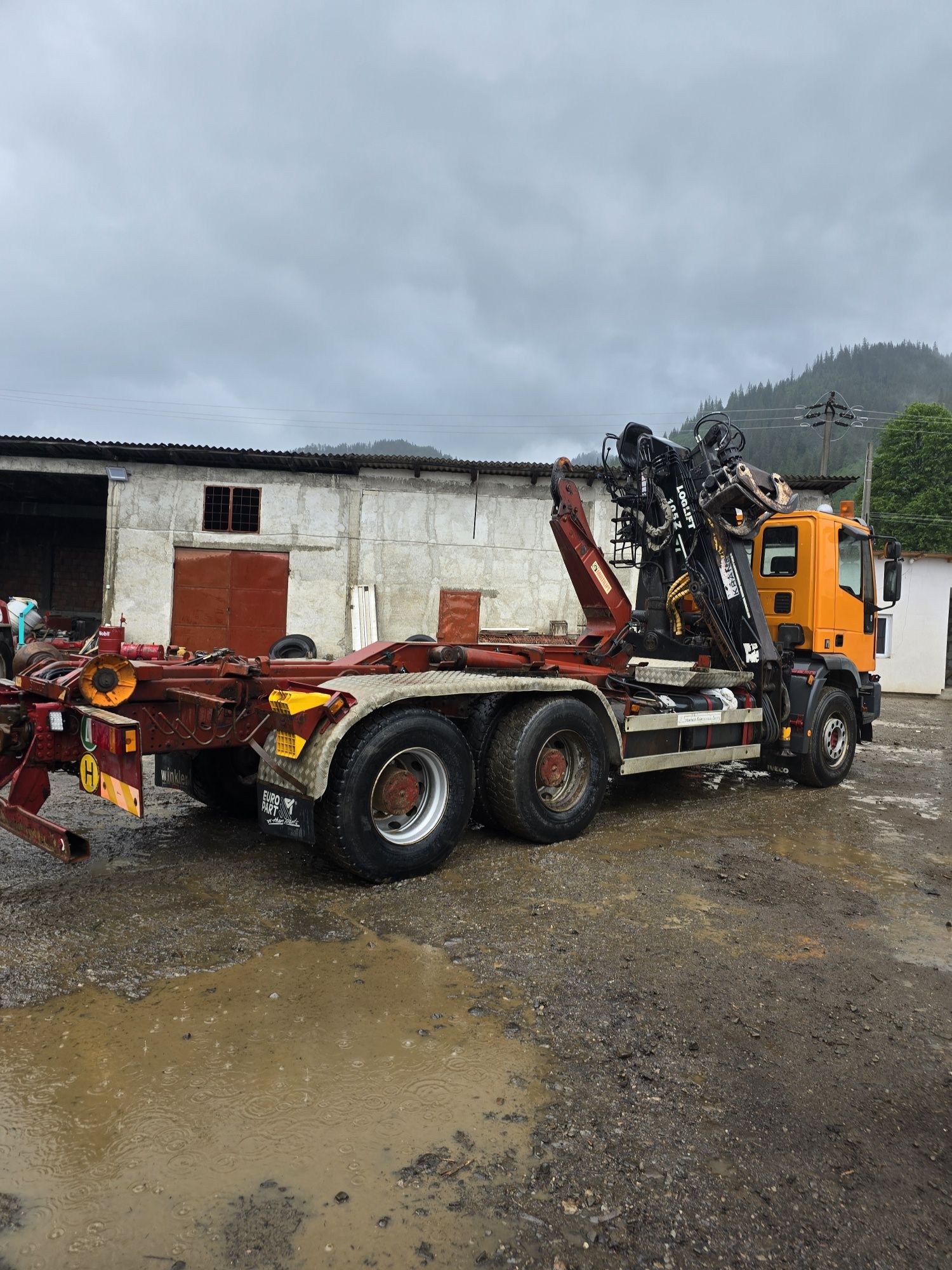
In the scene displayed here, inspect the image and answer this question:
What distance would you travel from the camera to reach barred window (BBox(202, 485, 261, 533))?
18.1m

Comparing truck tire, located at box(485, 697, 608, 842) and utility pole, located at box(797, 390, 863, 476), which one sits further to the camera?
utility pole, located at box(797, 390, 863, 476)

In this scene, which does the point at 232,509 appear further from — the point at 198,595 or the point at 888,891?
the point at 888,891

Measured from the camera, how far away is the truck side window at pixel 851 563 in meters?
8.03

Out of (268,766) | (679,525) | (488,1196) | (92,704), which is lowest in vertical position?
(488,1196)

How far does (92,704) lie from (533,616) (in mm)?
14842

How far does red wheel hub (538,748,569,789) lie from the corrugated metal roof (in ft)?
39.1

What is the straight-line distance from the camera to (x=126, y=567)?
17.9 m

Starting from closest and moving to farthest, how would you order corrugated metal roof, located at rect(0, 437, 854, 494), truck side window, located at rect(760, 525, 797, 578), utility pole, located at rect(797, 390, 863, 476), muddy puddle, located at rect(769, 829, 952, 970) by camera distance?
muddy puddle, located at rect(769, 829, 952, 970)
truck side window, located at rect(760, 525, 797, 578)
corrugated metal roof, located at rect(0, 437, 854, 494)
utility pole, located at rect(797, 390, 863, 476)

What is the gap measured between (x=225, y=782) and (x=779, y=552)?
5.56 metres

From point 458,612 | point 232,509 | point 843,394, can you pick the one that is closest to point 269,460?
point 232,509

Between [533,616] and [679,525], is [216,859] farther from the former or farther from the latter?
[533,616]

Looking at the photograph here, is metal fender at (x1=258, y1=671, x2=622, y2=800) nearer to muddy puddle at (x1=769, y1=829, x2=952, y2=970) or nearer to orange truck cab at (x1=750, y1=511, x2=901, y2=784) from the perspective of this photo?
muddy puddle at (x1=769, y1=829, x2=952, y2=970)

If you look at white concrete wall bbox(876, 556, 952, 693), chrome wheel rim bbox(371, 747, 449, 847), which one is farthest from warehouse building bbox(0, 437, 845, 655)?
chrome wheel rim bbox(371, 747, 449, 847)

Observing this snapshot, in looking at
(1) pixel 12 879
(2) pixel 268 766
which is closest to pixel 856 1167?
(2) pixel 268 766
